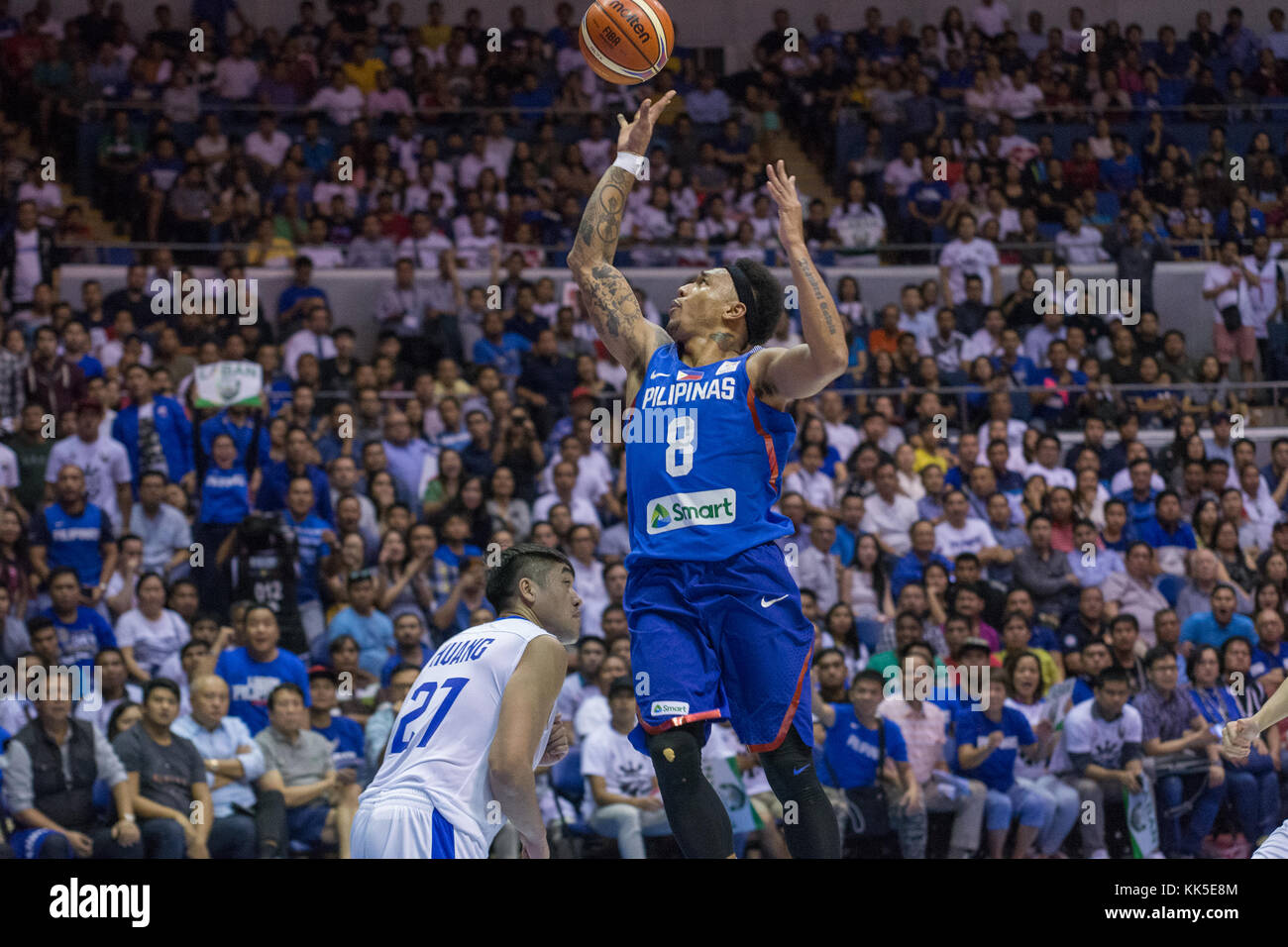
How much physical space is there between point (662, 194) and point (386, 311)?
334 cm

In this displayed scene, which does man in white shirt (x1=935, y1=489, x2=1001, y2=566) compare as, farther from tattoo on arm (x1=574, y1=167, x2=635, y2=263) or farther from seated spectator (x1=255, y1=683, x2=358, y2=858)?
tattoo on arm (x1=574, y1=167, x2=635, y2=263)

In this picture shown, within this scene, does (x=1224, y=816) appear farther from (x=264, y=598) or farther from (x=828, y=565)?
(x=264, y=598)

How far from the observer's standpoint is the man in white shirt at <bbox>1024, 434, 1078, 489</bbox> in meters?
13.3

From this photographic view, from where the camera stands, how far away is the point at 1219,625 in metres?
11.6

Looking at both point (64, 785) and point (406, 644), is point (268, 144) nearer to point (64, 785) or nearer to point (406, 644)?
point (406, 644)

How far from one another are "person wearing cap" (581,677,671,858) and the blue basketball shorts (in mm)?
4251

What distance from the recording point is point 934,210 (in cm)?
1673

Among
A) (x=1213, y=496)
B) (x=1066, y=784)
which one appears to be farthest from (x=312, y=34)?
(x=1066, y=784)

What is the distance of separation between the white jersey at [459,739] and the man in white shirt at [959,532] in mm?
7624

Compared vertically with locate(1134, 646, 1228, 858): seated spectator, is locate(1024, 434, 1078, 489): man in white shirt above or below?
above

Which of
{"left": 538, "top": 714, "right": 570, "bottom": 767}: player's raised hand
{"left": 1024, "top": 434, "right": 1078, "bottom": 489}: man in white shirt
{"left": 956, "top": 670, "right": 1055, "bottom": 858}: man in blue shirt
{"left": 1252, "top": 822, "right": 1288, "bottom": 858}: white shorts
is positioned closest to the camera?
{"left": 1252, "top": 822, "right": 1288, "bottom": 858}: white shorts

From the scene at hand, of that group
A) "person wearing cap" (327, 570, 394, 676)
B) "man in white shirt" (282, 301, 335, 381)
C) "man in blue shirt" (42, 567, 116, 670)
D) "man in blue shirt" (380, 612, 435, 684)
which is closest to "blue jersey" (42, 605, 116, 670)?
"man in blue shirt" (42, 567, 116, 670)

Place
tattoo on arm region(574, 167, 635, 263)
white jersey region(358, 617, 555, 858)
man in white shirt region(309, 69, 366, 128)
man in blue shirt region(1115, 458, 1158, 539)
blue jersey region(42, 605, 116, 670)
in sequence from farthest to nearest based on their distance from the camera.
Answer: man in white shirt region(309, 69, 366, 128) → man in blue shirt region(1115, 458, 1158, 539) → blue jersey region(42, 605, 116, 670) → tattoo on arm region(574, 167, 635, 263) → white jersey region(358, 617, 555, 858)

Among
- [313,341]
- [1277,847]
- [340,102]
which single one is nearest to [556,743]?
[1277,847]
